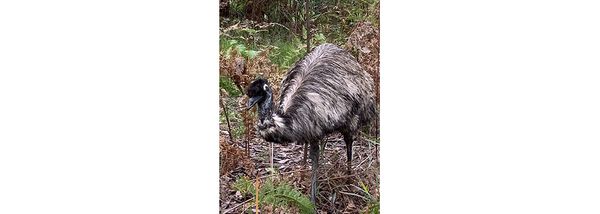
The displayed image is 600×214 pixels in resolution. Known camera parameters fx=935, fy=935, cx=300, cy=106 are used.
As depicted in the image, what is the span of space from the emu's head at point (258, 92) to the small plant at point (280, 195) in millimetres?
347

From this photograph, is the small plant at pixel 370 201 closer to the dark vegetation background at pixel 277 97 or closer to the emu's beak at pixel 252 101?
the dark vegetation background at pixel 277 97

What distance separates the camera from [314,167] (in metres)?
4.13

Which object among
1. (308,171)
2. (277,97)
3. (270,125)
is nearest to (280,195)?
(308,171)

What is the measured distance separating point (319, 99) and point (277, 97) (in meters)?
0.19

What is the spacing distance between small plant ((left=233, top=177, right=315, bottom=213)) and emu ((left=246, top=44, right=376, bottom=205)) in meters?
0.05

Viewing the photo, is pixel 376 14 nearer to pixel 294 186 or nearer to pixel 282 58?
pixel 282 58

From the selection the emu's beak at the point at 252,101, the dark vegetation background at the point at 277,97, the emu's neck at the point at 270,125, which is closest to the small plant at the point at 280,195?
the dark vegetation background at the point at 277,97

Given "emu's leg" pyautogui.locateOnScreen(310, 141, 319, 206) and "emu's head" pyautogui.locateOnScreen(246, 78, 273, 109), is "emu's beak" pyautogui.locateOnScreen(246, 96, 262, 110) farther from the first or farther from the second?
"emu's leg" pyautogui.locateOnScreen(310, 141, 319, 206)

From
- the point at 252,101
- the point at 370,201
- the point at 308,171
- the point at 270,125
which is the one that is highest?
the point at 252,101

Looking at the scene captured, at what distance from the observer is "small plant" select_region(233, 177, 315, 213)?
410 cm

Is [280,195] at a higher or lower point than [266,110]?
lower

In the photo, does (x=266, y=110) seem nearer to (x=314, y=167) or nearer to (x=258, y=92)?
(x=258, y=92)

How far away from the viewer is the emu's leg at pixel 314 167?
4117 millimetres

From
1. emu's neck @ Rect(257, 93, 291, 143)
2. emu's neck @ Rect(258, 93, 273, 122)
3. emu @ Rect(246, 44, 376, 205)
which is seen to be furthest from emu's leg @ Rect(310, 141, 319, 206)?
emu's neck @ Rect(258, 93, 273, 122)
